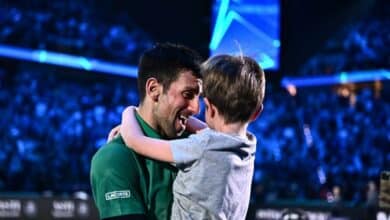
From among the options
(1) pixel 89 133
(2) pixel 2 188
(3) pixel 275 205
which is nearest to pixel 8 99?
(1) pixel 89 133

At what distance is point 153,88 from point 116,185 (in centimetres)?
28

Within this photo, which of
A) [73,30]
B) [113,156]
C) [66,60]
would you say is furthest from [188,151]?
[73,30]

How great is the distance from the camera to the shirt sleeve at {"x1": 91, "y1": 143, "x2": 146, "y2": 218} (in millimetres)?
1862

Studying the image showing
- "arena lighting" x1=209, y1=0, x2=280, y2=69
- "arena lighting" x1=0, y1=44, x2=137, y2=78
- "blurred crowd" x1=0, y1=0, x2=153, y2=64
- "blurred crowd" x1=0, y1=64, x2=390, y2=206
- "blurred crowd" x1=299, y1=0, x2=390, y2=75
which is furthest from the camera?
"blurred crowd" x1=299, y1=0, x2=390, y2=75

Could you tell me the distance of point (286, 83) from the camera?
17.7 metres

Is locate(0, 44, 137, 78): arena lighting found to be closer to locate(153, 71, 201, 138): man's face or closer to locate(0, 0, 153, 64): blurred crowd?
locate(0, 0, 153, 64): blurred crowd

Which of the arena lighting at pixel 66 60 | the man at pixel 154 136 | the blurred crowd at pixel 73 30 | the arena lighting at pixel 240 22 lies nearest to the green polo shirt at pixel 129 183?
the man at pixel 154 136

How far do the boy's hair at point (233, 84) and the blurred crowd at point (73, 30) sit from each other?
54.6 feet

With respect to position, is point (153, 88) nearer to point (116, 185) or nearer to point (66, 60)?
point (116, 185)

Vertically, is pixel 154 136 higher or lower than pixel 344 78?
higher

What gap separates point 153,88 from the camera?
2.00 meters

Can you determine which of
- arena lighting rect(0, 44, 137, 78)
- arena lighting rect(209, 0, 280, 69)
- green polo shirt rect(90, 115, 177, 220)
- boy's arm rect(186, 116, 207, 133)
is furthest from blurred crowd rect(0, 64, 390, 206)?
green polo shirt rect(90, 115, 177, 220)

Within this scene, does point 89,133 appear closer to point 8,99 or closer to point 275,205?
point 8,99

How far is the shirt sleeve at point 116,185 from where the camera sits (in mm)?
1862
